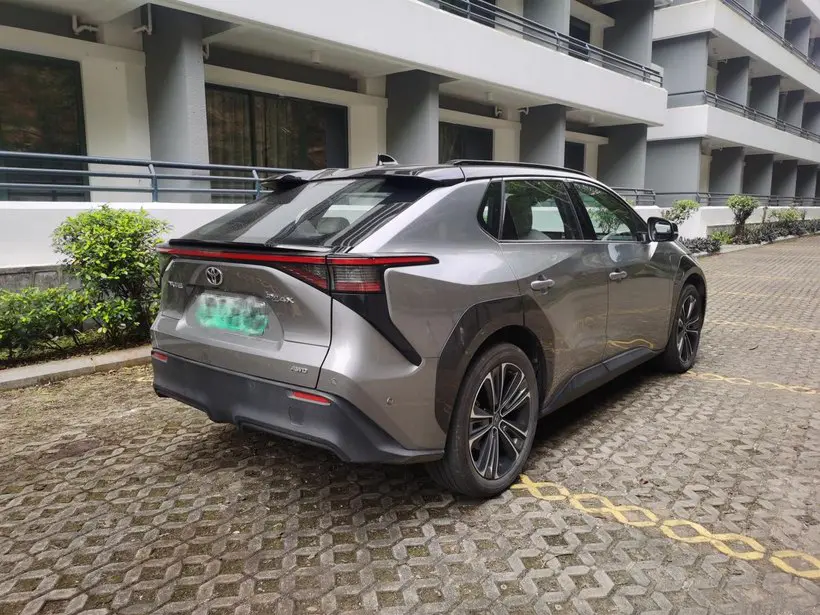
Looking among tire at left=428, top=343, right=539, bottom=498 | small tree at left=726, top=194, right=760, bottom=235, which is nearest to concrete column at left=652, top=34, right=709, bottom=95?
small tree at left=726, top=194, right=760, bottom=235

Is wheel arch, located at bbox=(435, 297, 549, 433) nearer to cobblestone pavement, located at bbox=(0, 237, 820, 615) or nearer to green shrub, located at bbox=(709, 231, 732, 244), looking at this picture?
cobblestone pavement, located at bbox=(0, 237, 820, 615)

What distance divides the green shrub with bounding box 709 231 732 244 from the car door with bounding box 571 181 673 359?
660 inches

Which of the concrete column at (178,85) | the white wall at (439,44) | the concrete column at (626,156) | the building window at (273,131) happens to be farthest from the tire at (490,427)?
the concrete column at (626,156)

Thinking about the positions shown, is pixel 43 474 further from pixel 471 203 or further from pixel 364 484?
pixel 471 203

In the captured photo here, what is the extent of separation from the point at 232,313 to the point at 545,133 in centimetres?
1537

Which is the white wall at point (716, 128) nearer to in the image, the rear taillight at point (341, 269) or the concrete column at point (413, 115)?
the concrete column at point (413, 115)

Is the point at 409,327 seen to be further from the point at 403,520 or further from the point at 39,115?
the point at 39,115

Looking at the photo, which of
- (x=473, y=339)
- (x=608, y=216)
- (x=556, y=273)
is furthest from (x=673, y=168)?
(x=473, y=339)

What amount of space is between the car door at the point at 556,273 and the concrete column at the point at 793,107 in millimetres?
37777

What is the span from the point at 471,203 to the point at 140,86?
8545 mm

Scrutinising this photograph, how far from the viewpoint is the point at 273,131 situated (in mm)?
12117

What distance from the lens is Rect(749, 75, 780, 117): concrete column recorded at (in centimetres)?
3047

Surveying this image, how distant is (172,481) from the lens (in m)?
3.39

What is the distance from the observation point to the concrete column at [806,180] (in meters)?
37.4
